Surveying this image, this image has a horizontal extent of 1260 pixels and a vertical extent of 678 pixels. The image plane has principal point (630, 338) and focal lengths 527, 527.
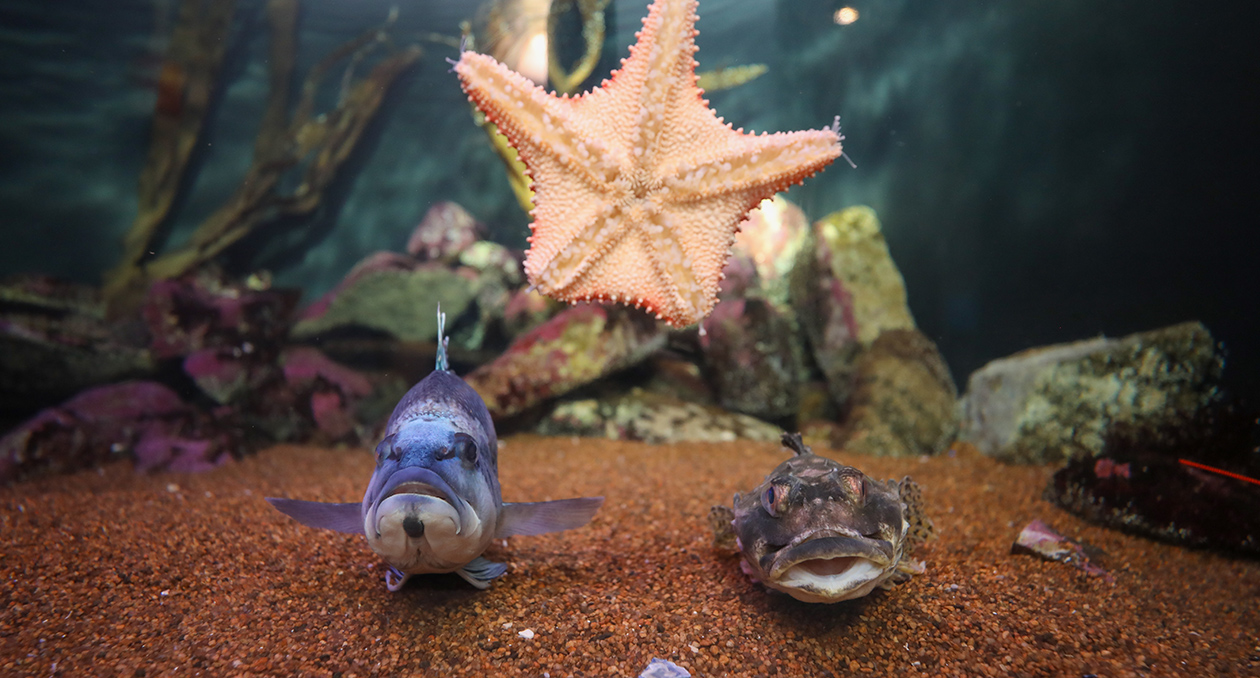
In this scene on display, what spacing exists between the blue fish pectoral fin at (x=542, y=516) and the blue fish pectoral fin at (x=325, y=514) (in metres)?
0.50

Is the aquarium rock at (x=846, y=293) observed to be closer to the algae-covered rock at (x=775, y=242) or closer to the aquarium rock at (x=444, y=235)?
the algae-covered rock at (x=775, y=242)

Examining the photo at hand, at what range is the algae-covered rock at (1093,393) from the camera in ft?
12.8

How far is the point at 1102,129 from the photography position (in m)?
4.63

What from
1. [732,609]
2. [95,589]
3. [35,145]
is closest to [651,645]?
[732,609]

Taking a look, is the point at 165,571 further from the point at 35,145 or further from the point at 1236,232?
the point at 35,145

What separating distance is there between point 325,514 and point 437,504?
22.1 inches

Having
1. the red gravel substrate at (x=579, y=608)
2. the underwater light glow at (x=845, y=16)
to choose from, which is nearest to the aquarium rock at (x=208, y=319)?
the red gravel substrate at (x=579, y=608)

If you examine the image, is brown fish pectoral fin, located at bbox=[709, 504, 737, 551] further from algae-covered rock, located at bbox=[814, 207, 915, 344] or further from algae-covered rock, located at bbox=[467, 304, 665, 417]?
algae-covered rock, located at bbox=[814, 207, 915, 344]

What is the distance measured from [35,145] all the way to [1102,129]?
13.7 metres

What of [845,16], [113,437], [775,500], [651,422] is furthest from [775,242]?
[113,437]

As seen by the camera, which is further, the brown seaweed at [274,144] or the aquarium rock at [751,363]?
the brown seaweed at [274,144]

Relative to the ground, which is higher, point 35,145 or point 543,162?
point 35,145

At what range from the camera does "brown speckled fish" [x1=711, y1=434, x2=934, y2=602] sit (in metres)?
1.60

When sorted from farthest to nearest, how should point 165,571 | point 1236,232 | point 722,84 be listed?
point 722,84 < point 1236,232 < point 165,571
